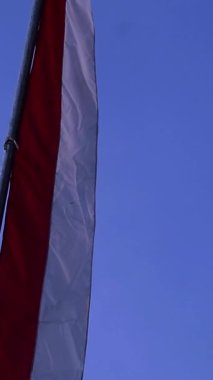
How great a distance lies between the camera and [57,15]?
21.3 feet

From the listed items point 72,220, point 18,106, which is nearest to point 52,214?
point 72,220

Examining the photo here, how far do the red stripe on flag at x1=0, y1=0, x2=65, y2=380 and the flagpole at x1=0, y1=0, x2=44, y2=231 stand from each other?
0.08m

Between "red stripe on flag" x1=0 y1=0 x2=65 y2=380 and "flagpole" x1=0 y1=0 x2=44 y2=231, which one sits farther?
"flagpole" x1=0 y1=0 x2=44 y2=231

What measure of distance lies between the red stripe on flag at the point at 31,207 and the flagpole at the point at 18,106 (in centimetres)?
8

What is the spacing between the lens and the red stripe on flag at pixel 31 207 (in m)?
5.42

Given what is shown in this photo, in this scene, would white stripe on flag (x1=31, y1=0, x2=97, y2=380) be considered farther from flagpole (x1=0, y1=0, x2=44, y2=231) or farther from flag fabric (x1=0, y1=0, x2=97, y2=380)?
flagpole (x1=0, y1=0, x2=44, y2=231)

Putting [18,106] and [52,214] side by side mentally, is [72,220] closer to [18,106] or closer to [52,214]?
[52,214]

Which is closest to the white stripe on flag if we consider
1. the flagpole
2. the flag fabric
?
the flag fabric

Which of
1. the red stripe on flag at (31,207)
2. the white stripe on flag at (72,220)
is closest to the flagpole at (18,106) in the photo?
the red stripe on flag at (31,207)

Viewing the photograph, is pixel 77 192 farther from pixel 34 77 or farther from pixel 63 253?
pixel 34 77

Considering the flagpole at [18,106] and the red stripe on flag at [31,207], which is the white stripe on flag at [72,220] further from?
the flagpole at [18,106]

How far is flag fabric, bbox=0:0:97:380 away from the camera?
17.8 feet

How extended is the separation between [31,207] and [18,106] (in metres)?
0.70

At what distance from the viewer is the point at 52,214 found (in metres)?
5.89
